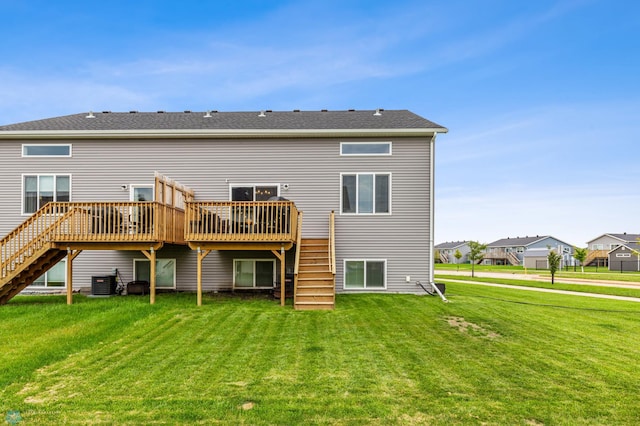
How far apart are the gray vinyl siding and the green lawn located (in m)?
2.70

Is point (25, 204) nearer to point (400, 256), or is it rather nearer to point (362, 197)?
point (362, 197)

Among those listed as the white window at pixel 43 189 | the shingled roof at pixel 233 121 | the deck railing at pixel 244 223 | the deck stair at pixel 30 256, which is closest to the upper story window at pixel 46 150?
the shingled roof at pixel 233 121

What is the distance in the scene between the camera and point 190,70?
1997 centimetres

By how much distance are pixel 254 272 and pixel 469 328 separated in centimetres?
703

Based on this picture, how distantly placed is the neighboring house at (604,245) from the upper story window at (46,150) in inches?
2430

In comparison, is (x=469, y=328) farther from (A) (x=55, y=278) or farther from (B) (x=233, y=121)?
(A) (x=55, y=278)

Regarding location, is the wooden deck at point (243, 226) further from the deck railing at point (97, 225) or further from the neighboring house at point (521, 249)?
the neighboring house at point (521, 249)

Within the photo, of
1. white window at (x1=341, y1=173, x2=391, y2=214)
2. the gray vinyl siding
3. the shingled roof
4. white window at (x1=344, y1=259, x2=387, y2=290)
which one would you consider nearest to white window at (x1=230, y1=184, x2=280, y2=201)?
the gray vinyl siding

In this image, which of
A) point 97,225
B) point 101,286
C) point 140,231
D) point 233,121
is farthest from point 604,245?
point 97,225

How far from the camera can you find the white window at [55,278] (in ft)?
40.1

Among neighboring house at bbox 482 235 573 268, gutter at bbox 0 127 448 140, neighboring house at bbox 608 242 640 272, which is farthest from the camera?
neighboring house at bbox 482 235 573 268

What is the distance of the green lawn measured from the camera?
4188mm

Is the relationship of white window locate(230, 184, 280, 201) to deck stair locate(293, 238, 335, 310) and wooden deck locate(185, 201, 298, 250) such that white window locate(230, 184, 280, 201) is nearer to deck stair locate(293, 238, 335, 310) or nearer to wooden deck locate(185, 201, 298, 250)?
deck stair locate(293, 238, 335, 310)

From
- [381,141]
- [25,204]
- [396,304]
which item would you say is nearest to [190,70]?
[25,204]
